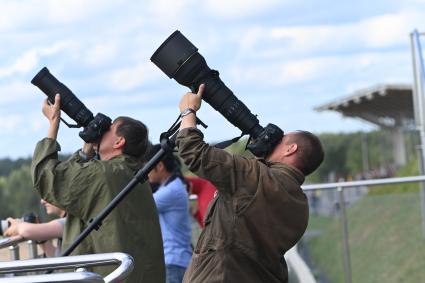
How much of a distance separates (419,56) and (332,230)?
3.21 meters

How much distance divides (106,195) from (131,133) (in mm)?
451

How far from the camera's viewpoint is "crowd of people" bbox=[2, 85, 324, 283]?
4.39 meters

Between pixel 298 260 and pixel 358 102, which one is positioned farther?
pixel 358 102

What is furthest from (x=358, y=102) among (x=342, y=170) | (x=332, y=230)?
(x=342, y=170)

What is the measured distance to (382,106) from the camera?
113 ft

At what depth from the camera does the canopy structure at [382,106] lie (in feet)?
101

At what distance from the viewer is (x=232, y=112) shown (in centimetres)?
468

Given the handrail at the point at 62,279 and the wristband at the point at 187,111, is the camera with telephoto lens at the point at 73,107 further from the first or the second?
the handrail at the point at 62,279

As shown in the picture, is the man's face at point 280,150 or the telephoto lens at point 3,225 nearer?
the man's face at point 280,150

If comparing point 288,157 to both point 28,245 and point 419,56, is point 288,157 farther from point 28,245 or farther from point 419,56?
point 419,56

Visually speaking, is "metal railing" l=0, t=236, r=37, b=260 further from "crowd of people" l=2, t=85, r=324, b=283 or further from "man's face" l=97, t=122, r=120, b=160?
"man's face" l=97, t=122, r=120, b=160


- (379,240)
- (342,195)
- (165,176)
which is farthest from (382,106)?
(165,176)

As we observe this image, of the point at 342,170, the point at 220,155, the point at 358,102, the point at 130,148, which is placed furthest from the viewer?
the point at 342,170

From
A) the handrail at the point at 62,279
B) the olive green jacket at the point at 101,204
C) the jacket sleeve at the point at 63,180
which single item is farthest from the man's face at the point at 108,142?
the handrail at the point at 62,279
